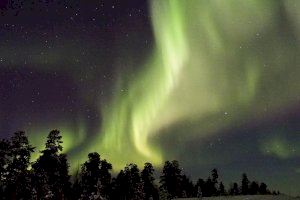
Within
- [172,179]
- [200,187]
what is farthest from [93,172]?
[200,187]

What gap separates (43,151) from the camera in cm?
5866

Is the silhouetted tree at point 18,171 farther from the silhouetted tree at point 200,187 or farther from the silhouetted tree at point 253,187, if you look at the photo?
the silhouetted tree at point 253,187

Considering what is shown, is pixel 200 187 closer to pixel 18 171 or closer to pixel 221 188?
pixel 221 188

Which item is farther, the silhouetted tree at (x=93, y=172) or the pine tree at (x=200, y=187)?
the pine tree at (x=200, y=187)

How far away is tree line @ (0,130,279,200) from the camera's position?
52.2 meters

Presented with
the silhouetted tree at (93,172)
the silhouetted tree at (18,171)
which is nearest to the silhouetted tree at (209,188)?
the silhouetted tree at (93,172)

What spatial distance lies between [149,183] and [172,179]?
9145mm

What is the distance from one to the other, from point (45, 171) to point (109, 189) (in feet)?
166

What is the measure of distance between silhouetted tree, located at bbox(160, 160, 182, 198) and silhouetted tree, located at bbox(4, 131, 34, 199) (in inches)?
2848

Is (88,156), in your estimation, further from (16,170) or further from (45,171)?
(16,170)

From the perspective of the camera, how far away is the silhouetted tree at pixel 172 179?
401ft

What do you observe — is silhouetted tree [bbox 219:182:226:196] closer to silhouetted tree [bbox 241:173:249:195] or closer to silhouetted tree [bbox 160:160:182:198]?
silhouetted tree [bbox 241:173:249:195]

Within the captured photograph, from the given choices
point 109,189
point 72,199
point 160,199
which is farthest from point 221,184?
point 72,199

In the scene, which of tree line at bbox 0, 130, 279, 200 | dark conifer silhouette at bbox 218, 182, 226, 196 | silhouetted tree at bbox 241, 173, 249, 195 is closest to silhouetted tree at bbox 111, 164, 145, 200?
tree line at bbox 0, 130, 279, 200
